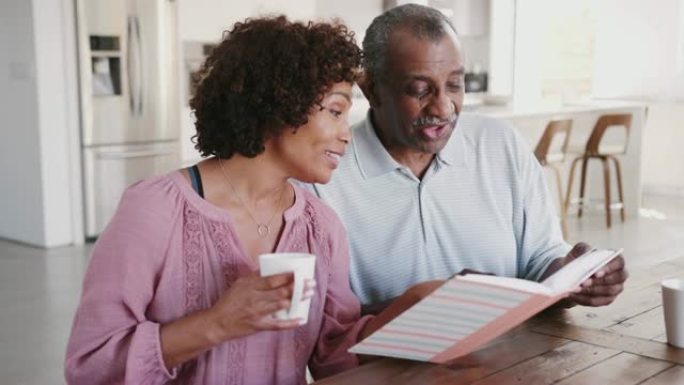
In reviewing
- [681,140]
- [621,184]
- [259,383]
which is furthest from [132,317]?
[681,140]

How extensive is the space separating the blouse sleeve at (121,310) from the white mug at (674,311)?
0.84 metres

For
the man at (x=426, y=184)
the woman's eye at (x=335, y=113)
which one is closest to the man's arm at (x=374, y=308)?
the man at (x=426, y=184)

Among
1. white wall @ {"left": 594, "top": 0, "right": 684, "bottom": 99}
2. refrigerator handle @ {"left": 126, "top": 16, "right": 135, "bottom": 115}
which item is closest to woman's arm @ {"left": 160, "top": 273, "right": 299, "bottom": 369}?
refrigerator handle @ {"left": 126, "top": 16, "right": 135, "bottom": 115}

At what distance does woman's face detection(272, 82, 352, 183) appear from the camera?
4.72ft

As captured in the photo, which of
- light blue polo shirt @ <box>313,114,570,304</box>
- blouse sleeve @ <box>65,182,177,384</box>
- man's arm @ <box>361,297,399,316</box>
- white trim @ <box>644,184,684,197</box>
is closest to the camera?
blouse sleeve @ <box>65,182,177,384</box>

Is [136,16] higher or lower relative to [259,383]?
higher

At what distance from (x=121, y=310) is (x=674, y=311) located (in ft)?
3.03

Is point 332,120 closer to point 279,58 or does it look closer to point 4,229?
point 279,58

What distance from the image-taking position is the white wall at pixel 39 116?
18.1ft

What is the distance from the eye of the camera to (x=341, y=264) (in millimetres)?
1581

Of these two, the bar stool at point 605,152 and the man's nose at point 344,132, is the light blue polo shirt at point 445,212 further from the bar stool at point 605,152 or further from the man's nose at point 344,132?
the bar stool at point 605,152

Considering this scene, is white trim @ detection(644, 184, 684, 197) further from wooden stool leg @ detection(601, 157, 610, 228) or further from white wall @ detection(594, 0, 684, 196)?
wooden stool leg @ detection(601, 157, 610, 228)

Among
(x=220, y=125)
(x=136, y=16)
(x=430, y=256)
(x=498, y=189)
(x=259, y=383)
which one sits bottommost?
(x=259, y=383)

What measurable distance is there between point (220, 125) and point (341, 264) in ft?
1.16
